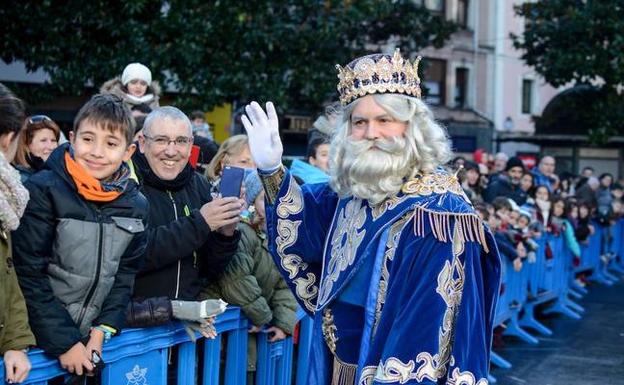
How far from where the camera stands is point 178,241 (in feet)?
13.9

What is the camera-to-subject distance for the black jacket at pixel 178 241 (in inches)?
167

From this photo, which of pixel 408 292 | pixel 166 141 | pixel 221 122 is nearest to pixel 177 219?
pixel 166 141

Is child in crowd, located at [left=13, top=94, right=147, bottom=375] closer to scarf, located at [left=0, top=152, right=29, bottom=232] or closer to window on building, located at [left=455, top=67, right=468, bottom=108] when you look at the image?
scarf, located at [left=0, top=152, right=29, bottom=232]

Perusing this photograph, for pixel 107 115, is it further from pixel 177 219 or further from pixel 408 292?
pixel 408 292

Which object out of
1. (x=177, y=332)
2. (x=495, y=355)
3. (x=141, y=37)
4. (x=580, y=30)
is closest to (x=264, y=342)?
(x=177, y=332)

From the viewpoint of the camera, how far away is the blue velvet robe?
3.37m

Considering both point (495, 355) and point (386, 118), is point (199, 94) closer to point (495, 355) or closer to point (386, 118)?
point (495, 355)

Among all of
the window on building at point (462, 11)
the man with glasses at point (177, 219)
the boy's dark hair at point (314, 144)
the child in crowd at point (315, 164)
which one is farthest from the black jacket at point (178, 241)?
the window on building at point (462, 11)

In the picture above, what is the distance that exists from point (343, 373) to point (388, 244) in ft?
1.85

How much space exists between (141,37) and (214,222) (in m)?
9.54

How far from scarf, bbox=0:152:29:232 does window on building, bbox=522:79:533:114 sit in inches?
1276

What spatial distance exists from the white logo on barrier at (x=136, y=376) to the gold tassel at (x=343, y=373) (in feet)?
2.63

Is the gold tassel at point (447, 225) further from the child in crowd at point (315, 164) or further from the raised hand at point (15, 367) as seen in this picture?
the child in crowd at point (315, 164)

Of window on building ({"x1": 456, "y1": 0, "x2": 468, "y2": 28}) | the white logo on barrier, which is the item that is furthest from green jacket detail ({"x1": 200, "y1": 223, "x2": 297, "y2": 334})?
window on building ({"x1": 456, "y1": 0, "x2": 468, "y2": 28})
